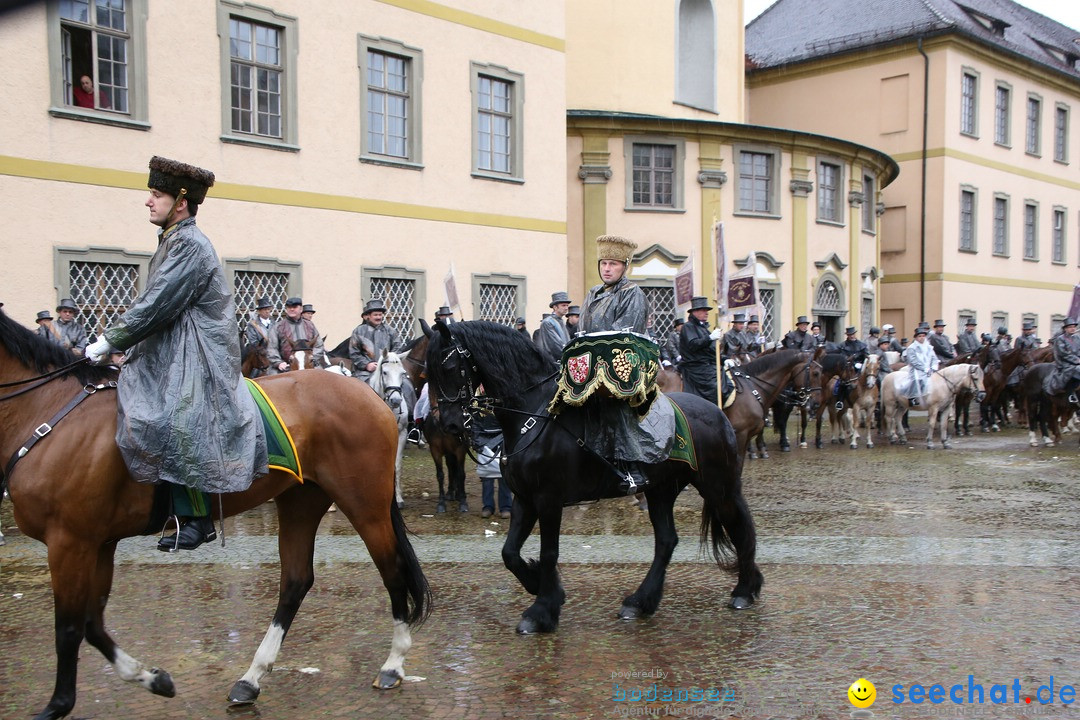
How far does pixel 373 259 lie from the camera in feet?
59.6

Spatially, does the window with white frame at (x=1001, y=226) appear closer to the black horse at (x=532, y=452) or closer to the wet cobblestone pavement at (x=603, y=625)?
the wet cobblestone pavement at (x=603, y=625)

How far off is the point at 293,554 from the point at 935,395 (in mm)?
15706

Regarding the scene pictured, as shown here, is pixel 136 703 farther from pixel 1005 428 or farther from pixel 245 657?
pixel 1005 428

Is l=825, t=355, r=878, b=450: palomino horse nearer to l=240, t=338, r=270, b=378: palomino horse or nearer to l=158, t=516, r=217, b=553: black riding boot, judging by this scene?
l=240, t=338, r=270, b=378: palomino horse

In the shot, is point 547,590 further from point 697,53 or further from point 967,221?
point 967,221

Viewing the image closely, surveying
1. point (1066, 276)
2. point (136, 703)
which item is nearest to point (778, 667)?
point (136, 703)

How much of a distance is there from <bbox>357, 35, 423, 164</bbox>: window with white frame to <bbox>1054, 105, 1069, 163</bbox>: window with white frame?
31.5m

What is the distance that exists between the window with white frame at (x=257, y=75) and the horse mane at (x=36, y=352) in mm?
12022

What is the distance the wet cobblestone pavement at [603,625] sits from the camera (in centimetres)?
493

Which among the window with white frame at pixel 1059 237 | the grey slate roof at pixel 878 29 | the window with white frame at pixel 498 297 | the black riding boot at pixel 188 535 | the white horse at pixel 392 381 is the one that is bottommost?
the black riding boot at pixel 188 535

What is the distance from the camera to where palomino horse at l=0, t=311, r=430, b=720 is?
455cm

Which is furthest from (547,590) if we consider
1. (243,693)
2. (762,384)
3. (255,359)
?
(762,384)

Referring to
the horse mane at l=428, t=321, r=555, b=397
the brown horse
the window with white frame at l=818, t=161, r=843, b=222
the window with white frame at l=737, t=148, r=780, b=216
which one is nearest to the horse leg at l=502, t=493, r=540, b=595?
the horse mane at l=428, t=321, r=555, b=397

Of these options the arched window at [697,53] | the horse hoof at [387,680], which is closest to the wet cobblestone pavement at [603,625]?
the horse hoof at [387,680]
